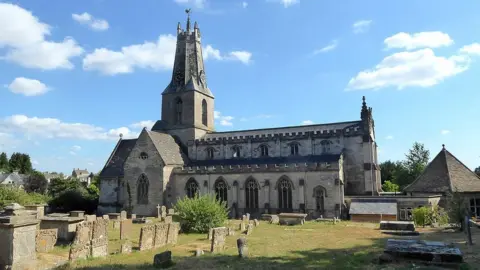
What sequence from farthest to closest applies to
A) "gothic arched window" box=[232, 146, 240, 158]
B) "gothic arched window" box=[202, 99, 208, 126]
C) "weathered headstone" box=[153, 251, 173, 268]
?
"gothic arched window" box=[202, 99, 208, 126], "gothic arched window" box=[232, 146, 240, 158], "weathered headstone" box=[153, 251, 173, 268]

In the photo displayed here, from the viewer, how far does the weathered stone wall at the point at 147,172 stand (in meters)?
36.5

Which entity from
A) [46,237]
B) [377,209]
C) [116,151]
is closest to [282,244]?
[46,237]

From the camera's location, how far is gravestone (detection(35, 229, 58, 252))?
1480cm

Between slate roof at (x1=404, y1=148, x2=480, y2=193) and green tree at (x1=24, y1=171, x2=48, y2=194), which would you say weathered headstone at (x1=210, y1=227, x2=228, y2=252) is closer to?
slate roof at (x1=404, y1=148, x2=480, y2=193)

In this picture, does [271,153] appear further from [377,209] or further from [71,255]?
[71,255]

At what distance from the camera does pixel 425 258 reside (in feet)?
37.2

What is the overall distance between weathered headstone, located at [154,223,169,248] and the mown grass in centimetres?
40

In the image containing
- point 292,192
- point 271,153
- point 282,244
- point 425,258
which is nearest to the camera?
point 425,258

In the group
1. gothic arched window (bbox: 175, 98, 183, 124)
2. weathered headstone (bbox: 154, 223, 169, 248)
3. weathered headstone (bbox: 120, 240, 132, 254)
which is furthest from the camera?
gothic arched window (bbox: 175, 98, 183, 124)

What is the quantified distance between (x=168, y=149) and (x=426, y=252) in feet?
102

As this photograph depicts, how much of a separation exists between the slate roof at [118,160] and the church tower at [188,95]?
211 inches

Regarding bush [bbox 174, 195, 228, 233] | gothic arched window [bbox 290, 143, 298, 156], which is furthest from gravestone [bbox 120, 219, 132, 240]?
gothic arched window [bbox 290, 143, 298, 156]

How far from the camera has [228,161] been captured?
131 feet

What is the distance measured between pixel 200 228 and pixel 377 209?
50.0ft
